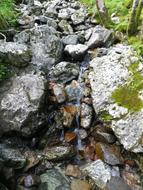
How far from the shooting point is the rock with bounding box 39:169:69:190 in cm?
614

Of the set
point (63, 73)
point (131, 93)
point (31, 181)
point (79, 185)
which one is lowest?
point (79, 185)

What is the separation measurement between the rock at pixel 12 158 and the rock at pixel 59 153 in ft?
1.88

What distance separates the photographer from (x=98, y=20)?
9.73 metres

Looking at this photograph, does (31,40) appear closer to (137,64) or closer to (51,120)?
(51,120)

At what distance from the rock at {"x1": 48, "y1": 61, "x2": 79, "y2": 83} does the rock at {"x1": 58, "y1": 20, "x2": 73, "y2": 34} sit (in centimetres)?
201

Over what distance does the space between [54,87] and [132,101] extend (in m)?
2.00

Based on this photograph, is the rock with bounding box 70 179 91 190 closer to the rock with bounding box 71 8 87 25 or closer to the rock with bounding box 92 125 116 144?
the rock with bounding box 92 125 116 144

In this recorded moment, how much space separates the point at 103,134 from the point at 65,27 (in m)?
4.44

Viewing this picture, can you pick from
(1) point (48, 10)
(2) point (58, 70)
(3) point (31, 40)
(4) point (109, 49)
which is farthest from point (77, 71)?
(1) point (48, 10)

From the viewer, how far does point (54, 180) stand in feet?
20.5

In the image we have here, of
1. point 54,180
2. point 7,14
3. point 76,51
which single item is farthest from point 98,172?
point 7,14

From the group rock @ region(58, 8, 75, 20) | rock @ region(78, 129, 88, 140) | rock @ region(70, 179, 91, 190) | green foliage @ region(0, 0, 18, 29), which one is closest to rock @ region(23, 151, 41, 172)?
rock @ region(70, 179, 91, 190)

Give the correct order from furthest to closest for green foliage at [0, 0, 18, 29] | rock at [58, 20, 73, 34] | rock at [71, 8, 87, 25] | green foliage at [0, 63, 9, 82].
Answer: rock at [71, 8, 87, 25] < rock at [58, 20, 73, 34] < green foliage at [0, 0, 18, 29] < green foliage at [0, 63, 9, 82]

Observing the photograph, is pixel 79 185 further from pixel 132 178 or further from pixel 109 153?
pixel 132 178
